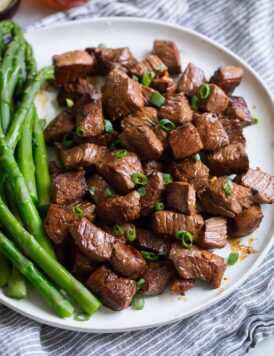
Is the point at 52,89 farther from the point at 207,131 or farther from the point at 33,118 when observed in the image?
the point at 207,131

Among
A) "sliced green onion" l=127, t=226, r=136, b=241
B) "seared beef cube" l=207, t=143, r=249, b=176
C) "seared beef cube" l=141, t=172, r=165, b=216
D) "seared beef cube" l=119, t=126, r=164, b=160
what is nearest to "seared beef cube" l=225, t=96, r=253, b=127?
"seared beef cube" l=207, t=143, r=249, b=176

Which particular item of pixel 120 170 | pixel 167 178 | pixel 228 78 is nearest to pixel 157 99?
pixel 228 78

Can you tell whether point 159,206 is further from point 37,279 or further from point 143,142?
point 37,279

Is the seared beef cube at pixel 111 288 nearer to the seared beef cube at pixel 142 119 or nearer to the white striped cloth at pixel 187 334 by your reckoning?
the white striped cloth at pixel 187 334

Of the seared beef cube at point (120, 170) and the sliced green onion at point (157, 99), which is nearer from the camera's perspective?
the seared beef cube at point (120, 170)

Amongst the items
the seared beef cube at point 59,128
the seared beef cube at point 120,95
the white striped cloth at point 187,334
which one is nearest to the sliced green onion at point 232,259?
the white striped cloth at point 187,334

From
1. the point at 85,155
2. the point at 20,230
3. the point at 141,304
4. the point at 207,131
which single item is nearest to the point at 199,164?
the point at 207,131

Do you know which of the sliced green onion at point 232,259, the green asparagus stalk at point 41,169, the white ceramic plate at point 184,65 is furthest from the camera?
the green asparagus stalk at point 41,169
